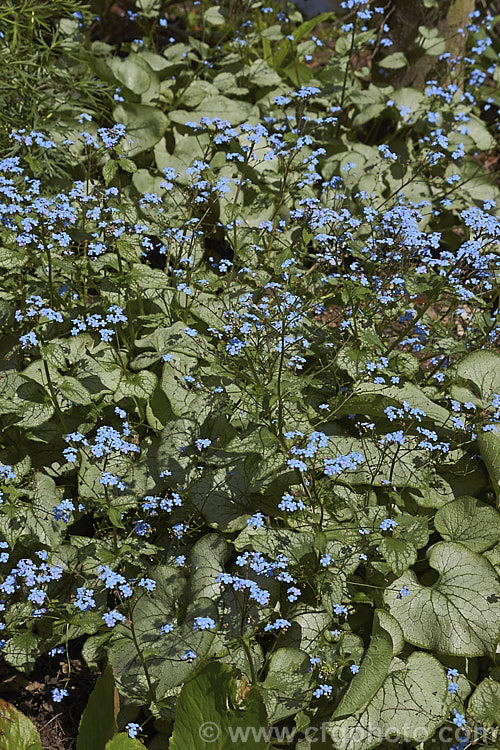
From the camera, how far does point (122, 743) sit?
224 centimetres

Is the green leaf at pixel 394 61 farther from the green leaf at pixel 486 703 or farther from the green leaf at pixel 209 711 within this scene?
the green leaf at pixel 209 711

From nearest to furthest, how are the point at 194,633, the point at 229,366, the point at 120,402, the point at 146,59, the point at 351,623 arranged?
the point at 194,633
the point at 351,623
the point at 229,366
the point at 120,402
the point at 146,59

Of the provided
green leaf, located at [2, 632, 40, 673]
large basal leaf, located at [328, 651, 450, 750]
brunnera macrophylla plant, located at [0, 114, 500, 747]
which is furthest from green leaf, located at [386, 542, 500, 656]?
green leaf, located at [2, 632, 40, 673]

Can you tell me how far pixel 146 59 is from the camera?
16.2 ft

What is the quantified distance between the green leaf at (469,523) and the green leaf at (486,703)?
1.88 ft

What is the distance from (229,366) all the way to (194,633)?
3.80 ft

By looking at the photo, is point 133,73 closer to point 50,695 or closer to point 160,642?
point 160,642

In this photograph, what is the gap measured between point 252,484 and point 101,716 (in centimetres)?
104

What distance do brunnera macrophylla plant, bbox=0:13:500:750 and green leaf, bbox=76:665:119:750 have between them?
13 cm

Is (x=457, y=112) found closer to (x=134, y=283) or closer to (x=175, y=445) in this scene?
(x=134, y=283)

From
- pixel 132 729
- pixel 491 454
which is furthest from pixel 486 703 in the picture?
pixel 132 729

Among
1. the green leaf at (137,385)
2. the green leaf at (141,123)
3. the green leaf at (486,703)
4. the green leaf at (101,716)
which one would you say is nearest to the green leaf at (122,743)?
the green leaf at (101,716)

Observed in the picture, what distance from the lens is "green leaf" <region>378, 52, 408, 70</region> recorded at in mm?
5262

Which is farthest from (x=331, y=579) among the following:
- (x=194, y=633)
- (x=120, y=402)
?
(x=120, y=402)
